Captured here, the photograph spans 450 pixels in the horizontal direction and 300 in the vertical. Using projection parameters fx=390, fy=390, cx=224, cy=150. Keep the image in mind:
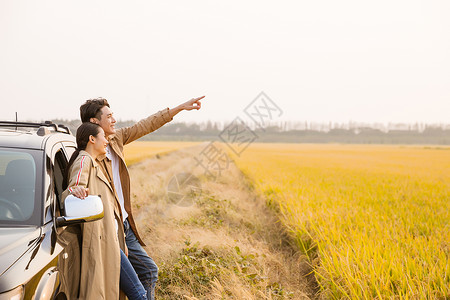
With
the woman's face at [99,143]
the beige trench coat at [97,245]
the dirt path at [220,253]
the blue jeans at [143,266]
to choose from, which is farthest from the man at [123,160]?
the dirt path at [220,253]

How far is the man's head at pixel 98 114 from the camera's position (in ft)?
10.2

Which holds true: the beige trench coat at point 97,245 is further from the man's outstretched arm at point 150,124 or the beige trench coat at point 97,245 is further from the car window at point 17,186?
the man's outstretched arm at point 150,124

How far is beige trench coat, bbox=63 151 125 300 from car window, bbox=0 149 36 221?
9.2 inches

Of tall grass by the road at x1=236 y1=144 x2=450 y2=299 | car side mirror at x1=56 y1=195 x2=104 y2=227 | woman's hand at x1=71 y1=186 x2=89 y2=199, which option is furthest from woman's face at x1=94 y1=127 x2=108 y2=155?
tall grass by the road at x1=236 y1=144 x2=450 y2=299

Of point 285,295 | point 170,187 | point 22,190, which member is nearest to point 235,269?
point 285,295

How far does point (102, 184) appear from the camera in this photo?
9.34ft

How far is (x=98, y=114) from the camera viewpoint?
313 centimetres

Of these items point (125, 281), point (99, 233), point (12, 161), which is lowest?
point (125, 281)

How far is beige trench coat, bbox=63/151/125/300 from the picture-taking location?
2.53m

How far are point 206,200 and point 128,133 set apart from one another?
5705mm

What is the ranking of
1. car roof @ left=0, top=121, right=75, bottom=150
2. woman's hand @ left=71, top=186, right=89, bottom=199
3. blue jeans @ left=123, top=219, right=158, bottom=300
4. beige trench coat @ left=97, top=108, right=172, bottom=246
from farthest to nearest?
blue jeans @ left=123, top=219, right=158, bottom=300, beige trench coat @ left=97, top=108, right=172, bottom=246, car roof @ left=0, top=121, right=75, bottom=150, woman's hand @ left=71, top=186, right=89, bottom=199

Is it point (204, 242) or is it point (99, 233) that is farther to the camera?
point (204, 242)

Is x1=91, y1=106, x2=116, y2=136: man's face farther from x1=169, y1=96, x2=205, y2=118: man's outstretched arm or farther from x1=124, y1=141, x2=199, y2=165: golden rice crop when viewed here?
x1=124, y1=141, x2=199, y2=165: golden rice crop

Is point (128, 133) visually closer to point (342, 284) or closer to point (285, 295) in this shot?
point (285, 295)
